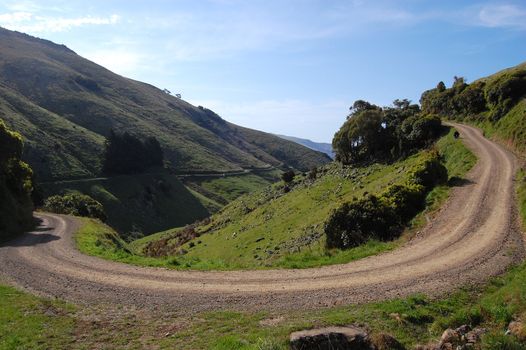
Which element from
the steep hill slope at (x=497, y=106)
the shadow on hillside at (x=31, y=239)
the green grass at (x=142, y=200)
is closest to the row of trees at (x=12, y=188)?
the shadow on hillside at (x=31, y=239)

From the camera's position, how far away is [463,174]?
37812 millimetres

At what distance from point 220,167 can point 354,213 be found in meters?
147

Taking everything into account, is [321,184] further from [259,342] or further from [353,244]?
[259,342]

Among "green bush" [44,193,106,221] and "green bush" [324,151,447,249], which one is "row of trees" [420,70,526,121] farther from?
"green bush" [44,193,106,221]

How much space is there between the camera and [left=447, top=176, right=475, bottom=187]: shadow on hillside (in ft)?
112

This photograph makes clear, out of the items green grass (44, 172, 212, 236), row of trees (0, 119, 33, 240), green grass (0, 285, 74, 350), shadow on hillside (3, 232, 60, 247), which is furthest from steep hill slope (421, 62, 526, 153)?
green grass (44, 172, 212, 236)

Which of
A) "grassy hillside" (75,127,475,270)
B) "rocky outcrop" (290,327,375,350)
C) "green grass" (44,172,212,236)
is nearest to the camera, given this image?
"rocky outcrop" (290,327,375,350)

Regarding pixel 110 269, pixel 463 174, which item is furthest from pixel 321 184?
pixel 110 269

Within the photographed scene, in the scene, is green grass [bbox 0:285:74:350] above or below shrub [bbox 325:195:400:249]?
below

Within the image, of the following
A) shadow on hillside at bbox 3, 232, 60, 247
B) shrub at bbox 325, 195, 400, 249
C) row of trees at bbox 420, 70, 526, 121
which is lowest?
shadow on hillside at bbox 3, 232, 60, 247

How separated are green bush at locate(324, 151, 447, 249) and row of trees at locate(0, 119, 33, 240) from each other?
28915 millimetres

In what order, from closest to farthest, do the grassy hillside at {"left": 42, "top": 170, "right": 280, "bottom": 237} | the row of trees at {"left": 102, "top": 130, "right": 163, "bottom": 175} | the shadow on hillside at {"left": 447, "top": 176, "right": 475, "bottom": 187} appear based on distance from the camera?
1. the shadow on hillside at {"left": 447, "top": 176, "right": 475, "bottom": 187}
2. the grassy hillside at {"left": 42, "top": 170, "right": 280, "bottom": 237}
3. the row of trees at {"left": 102, "top": 130, "right": 163, "bottom": 175}

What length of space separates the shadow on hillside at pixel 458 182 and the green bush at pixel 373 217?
4.73 metres

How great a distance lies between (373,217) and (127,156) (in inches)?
4718
